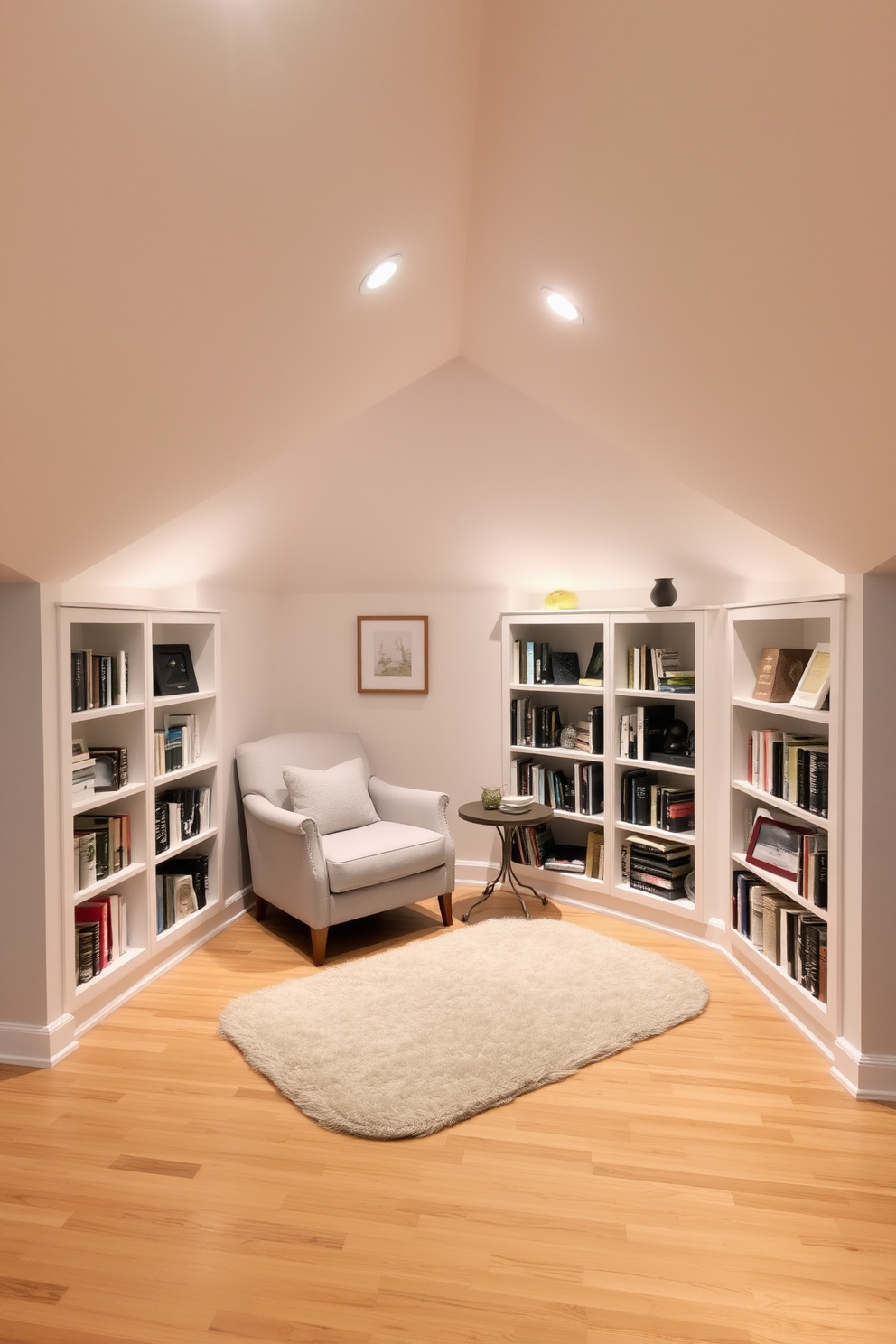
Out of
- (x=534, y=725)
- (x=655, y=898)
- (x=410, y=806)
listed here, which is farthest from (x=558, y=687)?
(x=655, y=898)

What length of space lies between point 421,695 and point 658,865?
5.67 feet

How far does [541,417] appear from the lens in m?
4.14

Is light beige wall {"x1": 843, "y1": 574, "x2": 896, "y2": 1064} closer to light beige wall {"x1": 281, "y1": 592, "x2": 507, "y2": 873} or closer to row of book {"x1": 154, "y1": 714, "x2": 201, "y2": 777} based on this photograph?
light beige wall {"x1": 281, "y1": 592, "x2": 507, "y2": 873}

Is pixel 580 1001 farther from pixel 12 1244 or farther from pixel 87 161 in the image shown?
pixel 87 161

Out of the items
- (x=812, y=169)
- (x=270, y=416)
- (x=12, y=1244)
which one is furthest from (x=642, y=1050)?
(x=812, y=169)

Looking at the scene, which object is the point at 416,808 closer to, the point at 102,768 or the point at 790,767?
the point at 102,768

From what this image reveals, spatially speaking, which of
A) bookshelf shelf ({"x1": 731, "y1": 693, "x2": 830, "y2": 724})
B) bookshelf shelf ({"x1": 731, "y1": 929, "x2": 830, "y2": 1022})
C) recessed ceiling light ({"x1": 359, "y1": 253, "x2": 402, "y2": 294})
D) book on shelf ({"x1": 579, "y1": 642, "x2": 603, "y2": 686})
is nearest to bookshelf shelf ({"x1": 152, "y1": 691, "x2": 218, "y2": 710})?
book on shelf ({"x1": 579, "y1": 642, "x2": 603, "y2": 686})

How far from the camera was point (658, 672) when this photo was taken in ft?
15.1

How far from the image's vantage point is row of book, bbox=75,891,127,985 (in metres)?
3.51

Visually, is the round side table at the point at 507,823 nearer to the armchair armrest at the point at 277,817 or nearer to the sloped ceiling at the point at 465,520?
the armchair armrest at the point at 277,817

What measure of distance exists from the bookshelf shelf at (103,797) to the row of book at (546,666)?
2.22 m

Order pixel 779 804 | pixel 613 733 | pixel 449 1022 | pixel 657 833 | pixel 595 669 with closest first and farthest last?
pixel 449 1022, pixel 779 804, pixel 657 833, pixel 613 733, pixel 595 669

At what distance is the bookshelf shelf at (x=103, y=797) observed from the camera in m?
3.43

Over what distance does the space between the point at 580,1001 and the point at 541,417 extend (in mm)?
2583
